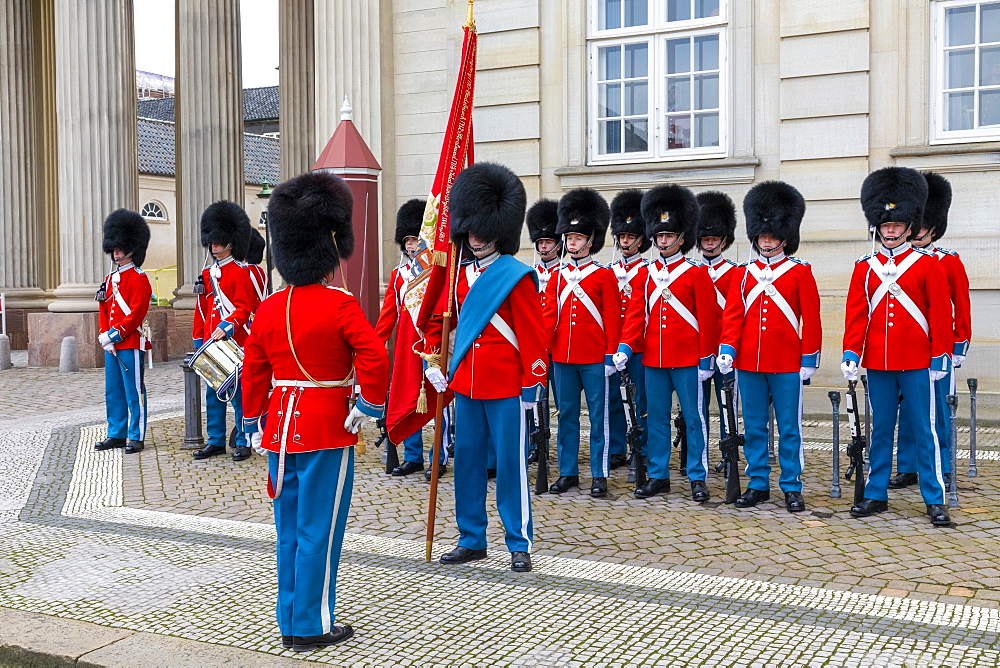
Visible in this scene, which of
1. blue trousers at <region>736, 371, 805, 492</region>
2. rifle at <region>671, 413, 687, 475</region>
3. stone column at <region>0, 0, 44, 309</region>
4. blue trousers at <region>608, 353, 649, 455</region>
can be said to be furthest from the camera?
stone column at <region>0, 0, 44, 309</region>

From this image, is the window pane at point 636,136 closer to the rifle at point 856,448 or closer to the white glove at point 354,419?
the rifle at point 856,448

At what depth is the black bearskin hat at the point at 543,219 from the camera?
8.32 meters

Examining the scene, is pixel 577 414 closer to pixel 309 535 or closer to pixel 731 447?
pixel 731 447

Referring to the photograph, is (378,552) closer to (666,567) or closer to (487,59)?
(666,567)

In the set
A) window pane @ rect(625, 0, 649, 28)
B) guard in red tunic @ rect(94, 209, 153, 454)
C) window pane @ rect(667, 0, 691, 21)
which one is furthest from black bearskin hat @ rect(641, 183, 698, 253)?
window pane @ rect(625, 0, 649, 28)

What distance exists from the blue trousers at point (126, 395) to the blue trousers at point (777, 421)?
5102 millimetres

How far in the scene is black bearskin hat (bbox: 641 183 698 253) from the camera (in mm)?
7289

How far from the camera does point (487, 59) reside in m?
12.2

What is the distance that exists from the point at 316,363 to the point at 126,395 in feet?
18.3

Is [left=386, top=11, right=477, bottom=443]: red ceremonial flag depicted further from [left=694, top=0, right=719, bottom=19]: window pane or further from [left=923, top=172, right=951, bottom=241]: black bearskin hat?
[left=694, top=0, right=719, bottom=19]: window pane

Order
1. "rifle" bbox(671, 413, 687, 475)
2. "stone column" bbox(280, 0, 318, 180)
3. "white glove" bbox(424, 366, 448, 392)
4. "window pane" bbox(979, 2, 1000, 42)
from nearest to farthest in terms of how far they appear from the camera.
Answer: "white glove" bbox(424, 366, 448, 392), "rifle" bbox(671, 413, 687, 475), "window pane" bbox(979, 2, 1000, 42), "stone column" bbox(280, 0, 318, 180)

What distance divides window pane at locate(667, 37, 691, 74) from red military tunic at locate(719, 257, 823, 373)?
527 cm

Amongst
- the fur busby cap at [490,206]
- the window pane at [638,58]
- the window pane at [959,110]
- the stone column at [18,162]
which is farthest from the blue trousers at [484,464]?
the stone column at [18,162]

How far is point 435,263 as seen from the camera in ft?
19.3
